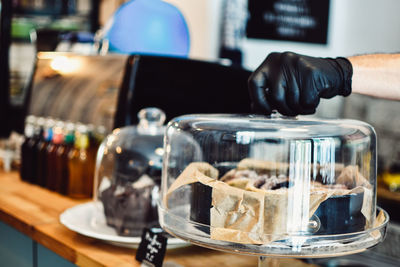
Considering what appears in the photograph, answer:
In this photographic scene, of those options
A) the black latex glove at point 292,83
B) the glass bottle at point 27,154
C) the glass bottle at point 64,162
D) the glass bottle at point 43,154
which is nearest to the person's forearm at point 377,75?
the black latex glove at point 292,83

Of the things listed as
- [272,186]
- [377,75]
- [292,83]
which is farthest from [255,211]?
[377,75]

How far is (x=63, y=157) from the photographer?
2027mm

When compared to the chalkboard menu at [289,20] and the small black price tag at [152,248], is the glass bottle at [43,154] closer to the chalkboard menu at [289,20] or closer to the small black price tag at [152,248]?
the small black price tag at [152,248]

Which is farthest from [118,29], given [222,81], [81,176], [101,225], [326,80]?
[326,80]

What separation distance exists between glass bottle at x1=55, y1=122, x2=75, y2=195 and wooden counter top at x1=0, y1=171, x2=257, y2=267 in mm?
60

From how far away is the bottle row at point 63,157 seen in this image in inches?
78.5

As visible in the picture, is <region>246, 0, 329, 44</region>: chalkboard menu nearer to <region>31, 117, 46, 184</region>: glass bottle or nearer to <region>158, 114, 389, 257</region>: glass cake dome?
<region>31, 117, 46, 184</region>: glass bottle

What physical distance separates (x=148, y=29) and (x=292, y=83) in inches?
45.0

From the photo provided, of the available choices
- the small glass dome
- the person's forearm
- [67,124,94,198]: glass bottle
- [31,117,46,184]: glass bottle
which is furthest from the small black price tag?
[31,117,46,184]: glass bottle

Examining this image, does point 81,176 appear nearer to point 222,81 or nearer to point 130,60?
point 130,60

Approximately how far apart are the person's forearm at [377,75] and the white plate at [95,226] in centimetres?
61

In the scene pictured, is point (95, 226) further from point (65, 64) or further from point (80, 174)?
point (65, 64)

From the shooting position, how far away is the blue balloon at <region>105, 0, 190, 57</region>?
6.92 ft

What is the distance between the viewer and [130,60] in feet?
6.27
